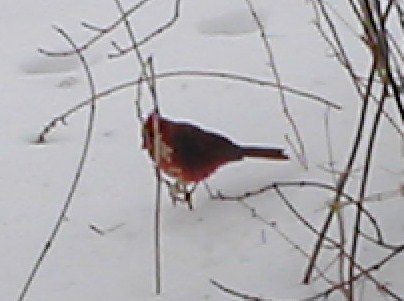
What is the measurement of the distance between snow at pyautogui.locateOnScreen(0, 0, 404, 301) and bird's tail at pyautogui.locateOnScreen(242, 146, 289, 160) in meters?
0.06

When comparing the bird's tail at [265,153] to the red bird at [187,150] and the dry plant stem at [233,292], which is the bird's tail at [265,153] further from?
the dry plant stem at [233,292]

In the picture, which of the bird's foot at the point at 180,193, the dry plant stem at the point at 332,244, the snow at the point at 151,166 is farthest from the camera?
the bird's foot at the point at 180,193

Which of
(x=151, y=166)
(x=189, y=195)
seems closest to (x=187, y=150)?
(x=189, y=195)

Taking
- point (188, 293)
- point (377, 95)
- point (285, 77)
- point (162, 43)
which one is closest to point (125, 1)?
point (162, 43)

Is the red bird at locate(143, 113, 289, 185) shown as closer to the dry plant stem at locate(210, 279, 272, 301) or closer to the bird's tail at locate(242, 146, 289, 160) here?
the bird's tail at locate(242, 146, 289, 160)

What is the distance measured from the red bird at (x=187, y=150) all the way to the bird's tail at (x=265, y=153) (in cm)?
4

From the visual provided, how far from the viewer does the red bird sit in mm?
1575

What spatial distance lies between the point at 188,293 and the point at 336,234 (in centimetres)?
26

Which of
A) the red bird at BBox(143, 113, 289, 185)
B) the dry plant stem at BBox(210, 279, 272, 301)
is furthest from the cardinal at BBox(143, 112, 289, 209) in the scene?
the dry plant stem at BBox(210, 279, 272, 301)

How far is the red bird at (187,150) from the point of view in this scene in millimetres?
1575

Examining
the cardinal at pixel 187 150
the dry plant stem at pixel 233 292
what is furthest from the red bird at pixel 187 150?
the dry plant stem at pixel 233 292

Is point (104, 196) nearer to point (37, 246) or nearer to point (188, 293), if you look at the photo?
point (37, 246)

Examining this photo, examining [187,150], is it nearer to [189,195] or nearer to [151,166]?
[189,195]

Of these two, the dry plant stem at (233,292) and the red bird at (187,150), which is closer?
the dry plant stem at (233,292)
